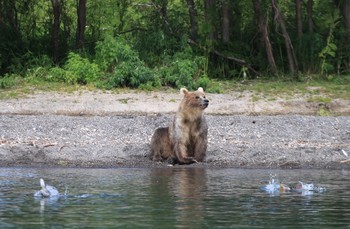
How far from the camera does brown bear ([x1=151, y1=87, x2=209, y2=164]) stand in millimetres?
15242

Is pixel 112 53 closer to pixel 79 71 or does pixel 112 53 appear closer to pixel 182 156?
pixel 79 71

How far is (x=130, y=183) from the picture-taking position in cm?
1308

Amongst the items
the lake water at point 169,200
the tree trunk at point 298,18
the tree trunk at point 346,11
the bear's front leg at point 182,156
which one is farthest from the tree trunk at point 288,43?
the lake water at point 169,200

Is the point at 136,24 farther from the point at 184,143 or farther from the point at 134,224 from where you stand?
the point at 134,224

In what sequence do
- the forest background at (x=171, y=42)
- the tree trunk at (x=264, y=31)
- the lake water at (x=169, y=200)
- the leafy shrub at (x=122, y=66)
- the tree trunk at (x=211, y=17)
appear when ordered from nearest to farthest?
the lake water at (x=169, y=200) → the leafy shrub at (x=122, y=66) → the forest background at (x=171, y=42) → the tree trunk at (x=264, y=31) → the tree trunk at (x=211, y=17)

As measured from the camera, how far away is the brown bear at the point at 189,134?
600 inches

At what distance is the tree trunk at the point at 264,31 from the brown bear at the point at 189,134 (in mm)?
5924

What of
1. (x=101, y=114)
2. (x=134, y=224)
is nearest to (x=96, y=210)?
(x=134, y=224)

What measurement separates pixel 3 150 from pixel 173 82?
514cm

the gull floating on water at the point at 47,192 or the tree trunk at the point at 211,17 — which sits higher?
the tree trunk at the point at 211,17

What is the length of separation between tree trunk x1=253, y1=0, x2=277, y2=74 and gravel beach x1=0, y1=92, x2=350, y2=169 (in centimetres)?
223

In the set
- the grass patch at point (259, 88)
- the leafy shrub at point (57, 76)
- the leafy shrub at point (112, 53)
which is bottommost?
the grass patch at point (259, 88)

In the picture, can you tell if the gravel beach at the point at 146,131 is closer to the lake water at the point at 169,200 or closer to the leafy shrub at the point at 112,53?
the lake water at the point at 169,200

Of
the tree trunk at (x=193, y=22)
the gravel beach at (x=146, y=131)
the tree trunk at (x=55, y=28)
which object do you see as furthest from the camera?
the tree trunk at (x=193, y=22)
